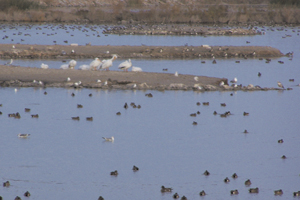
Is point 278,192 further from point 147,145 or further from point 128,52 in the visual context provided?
point 128,52

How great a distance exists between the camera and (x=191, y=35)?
46125 mm

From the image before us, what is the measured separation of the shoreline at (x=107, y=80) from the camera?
21203 mm

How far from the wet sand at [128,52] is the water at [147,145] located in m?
11.1

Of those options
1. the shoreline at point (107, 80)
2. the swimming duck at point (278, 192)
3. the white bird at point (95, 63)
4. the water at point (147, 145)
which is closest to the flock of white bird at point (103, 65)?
the white bird at point (95, 63)

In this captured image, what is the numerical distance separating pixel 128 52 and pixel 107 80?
36.4ft

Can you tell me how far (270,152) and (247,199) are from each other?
360 cm

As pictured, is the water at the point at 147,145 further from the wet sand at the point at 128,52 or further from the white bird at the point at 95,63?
the wet sand at the point at 128,52

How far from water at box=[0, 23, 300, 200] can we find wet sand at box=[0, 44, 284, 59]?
1105cm

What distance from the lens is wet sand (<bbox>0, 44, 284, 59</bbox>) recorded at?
103ft

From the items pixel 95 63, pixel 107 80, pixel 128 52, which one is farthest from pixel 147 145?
pixel 128 52

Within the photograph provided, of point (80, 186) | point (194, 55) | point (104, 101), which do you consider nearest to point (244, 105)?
point (104, 101)

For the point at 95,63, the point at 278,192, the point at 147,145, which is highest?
the point at 278,192

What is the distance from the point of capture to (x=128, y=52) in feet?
108

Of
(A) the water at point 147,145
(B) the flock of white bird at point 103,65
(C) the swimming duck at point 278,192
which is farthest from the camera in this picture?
(B) the flock of white bird at point 103,65
